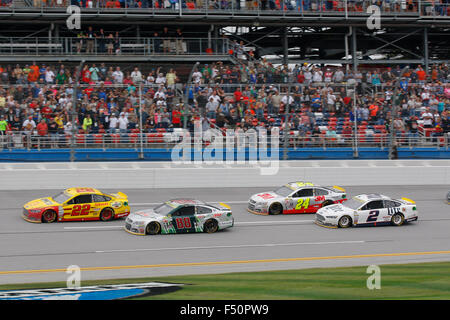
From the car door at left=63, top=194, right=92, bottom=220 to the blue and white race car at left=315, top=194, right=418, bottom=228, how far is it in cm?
696

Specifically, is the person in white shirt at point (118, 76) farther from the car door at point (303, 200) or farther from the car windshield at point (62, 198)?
the car door at point (303, 200)

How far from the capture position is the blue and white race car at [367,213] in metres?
21.6

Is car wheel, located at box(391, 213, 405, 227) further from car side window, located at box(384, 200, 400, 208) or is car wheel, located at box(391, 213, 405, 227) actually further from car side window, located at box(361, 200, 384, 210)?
car side window, located at box(361, 200, 384, 210)

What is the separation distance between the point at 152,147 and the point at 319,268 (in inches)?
500

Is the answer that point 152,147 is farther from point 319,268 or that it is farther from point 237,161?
point 319,268

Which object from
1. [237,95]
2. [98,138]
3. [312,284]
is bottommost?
[312,284]

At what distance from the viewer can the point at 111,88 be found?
94.9ft

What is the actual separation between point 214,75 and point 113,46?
6.60 metres

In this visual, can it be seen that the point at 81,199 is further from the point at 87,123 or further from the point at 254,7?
the point at 254,7

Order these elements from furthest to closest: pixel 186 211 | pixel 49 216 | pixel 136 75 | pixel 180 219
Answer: pixel 136 75, pixel 49 216, pixel 186 211, pixel 180 219

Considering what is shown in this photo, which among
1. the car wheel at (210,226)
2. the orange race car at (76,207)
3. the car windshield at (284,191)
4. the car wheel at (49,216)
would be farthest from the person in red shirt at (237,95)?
the car wheel at (49,216)

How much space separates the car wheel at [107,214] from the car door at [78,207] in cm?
39

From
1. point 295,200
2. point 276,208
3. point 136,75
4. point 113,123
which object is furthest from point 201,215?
point 136,75

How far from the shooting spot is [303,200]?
2352 cm
